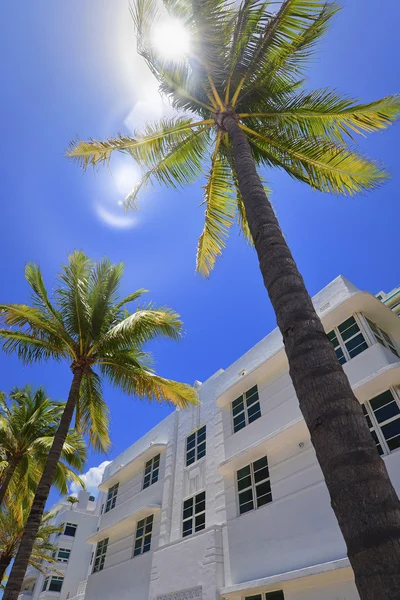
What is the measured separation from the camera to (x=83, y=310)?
1247 centimetres

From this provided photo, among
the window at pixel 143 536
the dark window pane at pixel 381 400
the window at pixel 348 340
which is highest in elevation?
the window at pixel 348 340

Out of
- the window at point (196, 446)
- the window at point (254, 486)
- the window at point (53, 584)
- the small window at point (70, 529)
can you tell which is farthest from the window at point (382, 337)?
the window at point (53, 584)

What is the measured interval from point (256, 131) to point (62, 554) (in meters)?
38.1

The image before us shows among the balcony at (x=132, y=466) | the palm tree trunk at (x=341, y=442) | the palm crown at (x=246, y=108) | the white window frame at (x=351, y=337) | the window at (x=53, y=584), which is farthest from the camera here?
the window at (x=53, y=584)

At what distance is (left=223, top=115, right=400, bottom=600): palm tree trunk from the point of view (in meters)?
2.23

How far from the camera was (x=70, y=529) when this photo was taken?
34969 millimetres

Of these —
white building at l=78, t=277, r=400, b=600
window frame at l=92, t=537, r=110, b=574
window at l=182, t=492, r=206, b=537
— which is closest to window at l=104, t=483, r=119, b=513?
window frame at l=92, t=537, r=110, b=574

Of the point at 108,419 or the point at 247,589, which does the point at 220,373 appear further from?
the point at 247,589

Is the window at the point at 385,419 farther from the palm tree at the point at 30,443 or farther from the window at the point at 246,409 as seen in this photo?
the palm tree at the point at 30,443

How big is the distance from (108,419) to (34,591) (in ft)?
103

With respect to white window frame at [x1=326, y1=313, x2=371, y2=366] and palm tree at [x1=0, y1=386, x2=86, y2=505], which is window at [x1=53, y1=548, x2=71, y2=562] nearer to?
palm tree at [x1=0, y1=386, x2=86, y2=505]

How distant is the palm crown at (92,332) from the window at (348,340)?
16.4 feet

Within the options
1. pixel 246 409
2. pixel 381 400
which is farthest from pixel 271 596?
pixel 381 400

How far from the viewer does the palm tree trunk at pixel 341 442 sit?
87.7 inches
